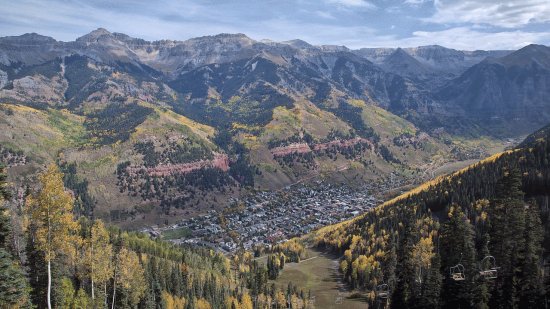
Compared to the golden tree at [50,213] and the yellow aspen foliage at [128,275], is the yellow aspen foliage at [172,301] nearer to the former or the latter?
the yellow aspen foliage at [128,275]

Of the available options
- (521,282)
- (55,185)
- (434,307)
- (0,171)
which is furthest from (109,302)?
(521,282)

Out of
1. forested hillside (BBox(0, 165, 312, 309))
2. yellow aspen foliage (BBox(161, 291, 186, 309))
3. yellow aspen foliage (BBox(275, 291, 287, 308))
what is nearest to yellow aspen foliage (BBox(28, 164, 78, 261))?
forested hillside (BBox(0, 165, 312, 309))

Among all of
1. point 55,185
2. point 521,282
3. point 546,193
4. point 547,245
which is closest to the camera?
point 55,185

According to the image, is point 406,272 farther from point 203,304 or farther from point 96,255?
point 203,304

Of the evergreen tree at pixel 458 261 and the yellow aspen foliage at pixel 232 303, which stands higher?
the evergreen tree at pixel 458 261

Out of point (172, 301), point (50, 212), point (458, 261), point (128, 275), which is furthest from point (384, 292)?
point (50, 212)

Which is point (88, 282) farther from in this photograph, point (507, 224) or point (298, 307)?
point (298, 307)

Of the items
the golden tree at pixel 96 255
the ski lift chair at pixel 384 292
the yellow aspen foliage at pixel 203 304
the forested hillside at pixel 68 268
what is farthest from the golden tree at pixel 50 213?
the yellow aspen foliage at pixel 203 304

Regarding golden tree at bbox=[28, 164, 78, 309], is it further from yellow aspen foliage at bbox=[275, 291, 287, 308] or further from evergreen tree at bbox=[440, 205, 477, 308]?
yellow aspen foliage at bbox=[275, 291, 287, 308]
